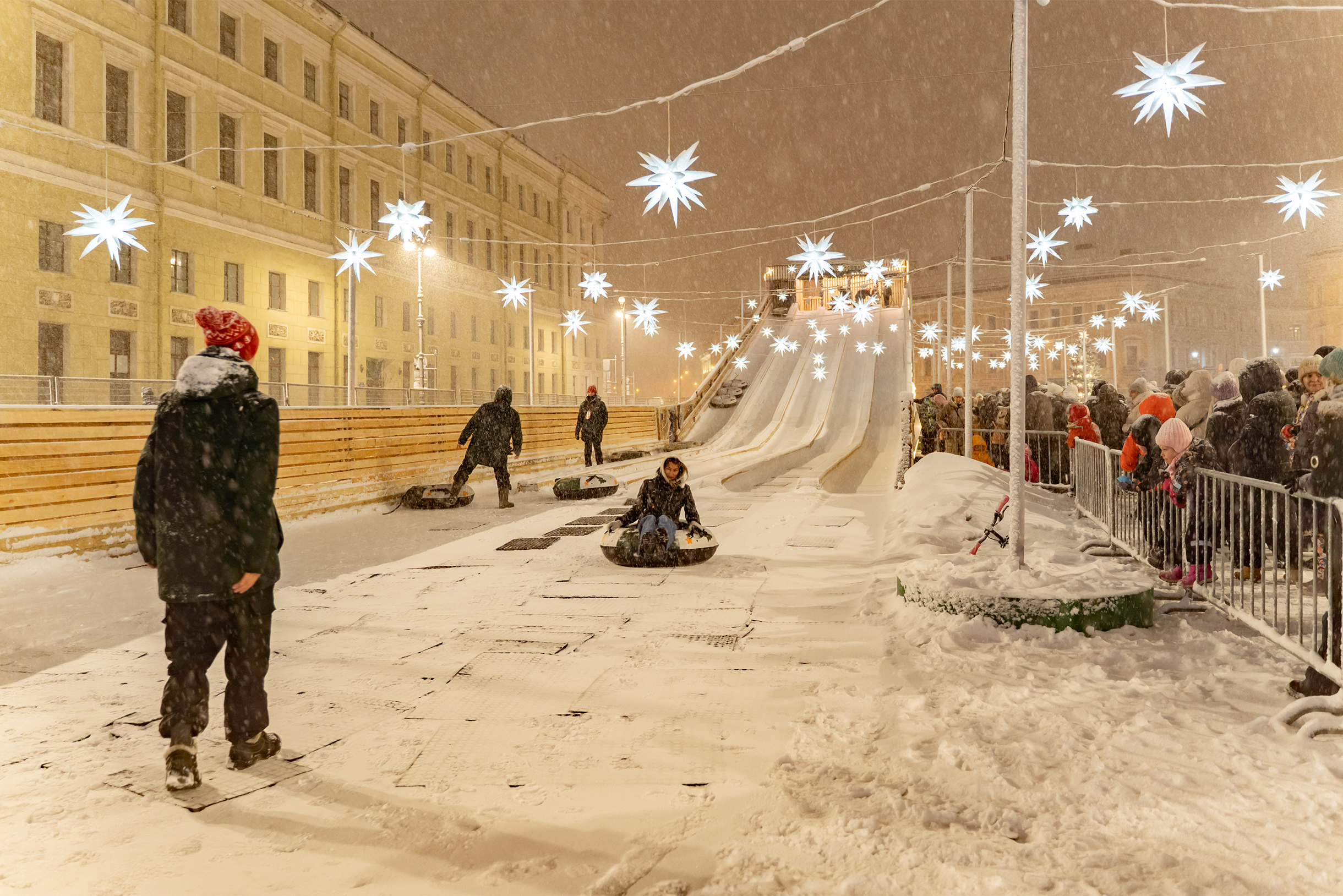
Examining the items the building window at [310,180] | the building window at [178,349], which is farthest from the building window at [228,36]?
the building window at [178,349]

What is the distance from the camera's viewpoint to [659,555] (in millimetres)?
9422

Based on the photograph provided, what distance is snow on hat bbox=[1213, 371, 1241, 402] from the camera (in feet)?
28.5

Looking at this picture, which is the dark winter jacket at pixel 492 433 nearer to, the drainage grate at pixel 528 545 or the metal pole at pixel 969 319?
the drainage grate at pixel 528 545

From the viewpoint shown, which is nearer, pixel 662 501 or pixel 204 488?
pixel 204 488

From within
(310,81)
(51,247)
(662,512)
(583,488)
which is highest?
(310,81)

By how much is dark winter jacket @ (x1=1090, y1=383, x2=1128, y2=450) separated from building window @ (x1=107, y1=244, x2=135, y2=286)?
82.9ft

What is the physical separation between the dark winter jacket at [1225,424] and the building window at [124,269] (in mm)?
26820

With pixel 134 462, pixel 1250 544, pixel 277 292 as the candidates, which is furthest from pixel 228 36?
pixel 1250 544

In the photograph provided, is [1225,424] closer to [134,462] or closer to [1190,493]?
[1190,493]

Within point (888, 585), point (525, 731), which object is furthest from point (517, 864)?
point (888, 585)

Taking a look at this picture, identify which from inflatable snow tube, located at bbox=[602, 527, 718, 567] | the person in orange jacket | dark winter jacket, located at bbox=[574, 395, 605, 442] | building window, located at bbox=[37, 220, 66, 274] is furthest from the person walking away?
building window, located at bbox=[37, 220, 66, 274]

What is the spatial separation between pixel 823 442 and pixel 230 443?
2974 centimetres

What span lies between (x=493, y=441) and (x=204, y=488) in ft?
35.6

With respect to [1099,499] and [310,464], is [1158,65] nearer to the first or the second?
[1099,499]
